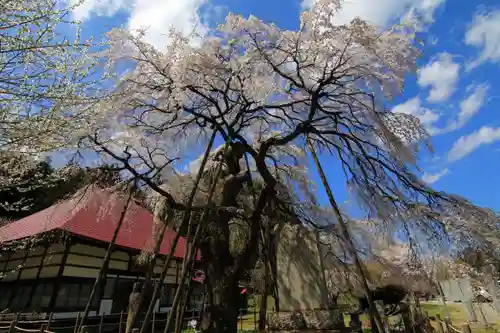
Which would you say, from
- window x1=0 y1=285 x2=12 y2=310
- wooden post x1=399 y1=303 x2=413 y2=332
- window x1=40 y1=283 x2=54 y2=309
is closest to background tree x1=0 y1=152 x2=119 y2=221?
window x1=40 y1=283 x2=54 y2=309

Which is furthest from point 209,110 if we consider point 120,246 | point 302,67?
point 120,246

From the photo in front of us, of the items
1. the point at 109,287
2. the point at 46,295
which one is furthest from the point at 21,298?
the point at 109,287

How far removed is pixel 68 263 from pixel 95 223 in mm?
1622

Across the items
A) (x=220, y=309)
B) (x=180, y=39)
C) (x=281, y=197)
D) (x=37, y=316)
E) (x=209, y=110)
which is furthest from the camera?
(x=37, y=316)

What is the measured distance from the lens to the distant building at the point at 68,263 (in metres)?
9.64

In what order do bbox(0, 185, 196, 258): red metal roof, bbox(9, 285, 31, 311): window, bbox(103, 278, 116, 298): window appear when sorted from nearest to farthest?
bbox(0, 185, 196, 258): red metal roof < bbox(9, 285, 31, 311): window < bbox(103, 278, 116, 298): window

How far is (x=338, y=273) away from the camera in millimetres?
8281

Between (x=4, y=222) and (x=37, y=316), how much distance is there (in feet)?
35.0

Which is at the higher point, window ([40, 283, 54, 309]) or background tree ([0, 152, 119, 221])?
background tree ([0, 152, 119, 221])

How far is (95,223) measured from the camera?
1123 centimetres

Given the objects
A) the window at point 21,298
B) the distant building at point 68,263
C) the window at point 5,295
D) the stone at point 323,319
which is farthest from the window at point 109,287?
the stone at point 323,319

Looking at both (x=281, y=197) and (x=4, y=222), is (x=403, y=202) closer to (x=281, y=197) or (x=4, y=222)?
(x=281, y=197)

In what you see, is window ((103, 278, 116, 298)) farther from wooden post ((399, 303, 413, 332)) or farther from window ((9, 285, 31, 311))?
wooden post ((399, 303, 413, 332))

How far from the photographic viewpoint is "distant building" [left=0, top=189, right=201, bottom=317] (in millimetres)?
9641
